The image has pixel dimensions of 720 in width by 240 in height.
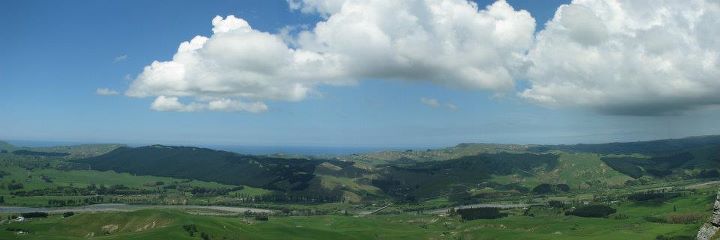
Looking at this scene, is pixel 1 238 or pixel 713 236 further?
pixel 1 238

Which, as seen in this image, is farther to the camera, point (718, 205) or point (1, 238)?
point (1, 238)

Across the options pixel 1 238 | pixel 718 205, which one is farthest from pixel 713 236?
pixel 1 238

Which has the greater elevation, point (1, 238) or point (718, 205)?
point (718, 205)

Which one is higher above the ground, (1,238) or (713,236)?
(713,236)

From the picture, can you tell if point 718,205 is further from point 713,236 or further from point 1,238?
point 1,238
